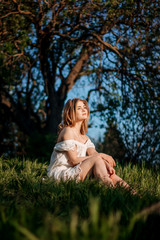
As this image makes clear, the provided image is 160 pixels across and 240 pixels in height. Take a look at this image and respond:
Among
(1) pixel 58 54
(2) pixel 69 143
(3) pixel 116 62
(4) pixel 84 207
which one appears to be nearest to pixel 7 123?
(1) pixel 58 54

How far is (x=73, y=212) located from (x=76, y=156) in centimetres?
180

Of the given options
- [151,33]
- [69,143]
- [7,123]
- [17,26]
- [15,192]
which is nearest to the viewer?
[15,192]

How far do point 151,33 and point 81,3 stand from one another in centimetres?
185

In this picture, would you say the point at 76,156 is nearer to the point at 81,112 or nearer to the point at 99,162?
the point at 99,162

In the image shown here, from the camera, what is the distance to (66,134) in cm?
360

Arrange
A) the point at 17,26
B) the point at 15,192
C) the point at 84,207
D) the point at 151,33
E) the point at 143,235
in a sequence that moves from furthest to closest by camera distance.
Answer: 1. the point at 17,26
2. the point at 151,33
3. the point at 15,192
4. the point at 84,207
5. the point at 143,235

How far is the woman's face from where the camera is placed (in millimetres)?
3852

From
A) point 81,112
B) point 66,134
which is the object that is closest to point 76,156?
point 66,134

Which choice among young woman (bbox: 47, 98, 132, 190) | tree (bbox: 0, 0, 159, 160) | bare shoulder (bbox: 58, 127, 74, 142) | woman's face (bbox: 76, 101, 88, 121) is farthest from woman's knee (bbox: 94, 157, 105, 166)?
tree (bbox: 0, 0, 159, 160)

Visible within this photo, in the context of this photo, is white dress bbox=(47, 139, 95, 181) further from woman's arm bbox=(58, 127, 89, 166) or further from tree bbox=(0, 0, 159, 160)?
tree bbox=(0, 0, 159, 160)

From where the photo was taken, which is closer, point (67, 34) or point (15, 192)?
point (15, 192)

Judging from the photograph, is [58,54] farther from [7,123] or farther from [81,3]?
[7,123]

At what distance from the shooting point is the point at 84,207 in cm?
214

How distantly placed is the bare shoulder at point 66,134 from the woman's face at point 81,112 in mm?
273
